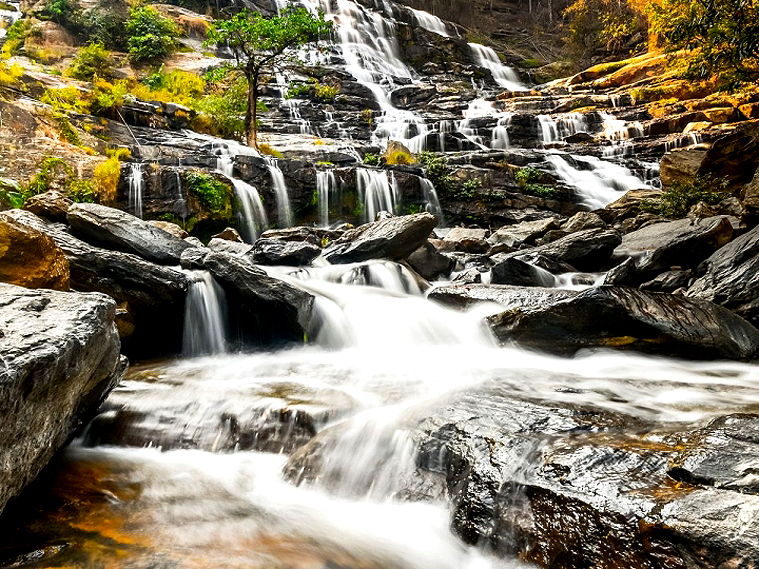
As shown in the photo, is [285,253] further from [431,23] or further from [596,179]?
[431,23]

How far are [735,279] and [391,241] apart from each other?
210 inches

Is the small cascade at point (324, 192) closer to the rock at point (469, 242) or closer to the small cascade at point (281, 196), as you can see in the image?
the small cascade at point (281, 196)

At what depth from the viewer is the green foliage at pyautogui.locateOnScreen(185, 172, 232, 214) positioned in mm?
11109

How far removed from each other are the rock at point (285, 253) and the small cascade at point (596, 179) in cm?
A: 1027

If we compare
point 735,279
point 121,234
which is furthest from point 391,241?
point 735,279

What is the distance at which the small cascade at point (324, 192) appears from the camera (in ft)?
43.9

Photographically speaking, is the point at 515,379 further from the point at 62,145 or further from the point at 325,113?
the point at 325,113

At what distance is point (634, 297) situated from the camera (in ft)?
16.8

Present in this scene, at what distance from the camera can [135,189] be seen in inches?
416

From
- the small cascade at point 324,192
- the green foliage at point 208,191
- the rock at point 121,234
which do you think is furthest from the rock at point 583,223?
the rock at point 121,234

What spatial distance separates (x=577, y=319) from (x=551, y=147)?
664 inches

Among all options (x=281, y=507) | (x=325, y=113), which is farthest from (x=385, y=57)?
(x=281, y=507)

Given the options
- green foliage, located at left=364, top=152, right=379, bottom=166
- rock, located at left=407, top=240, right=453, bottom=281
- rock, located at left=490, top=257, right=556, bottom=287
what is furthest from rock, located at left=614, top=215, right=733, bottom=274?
green foliage, located at left=364, top=152, right=379, bottom=166

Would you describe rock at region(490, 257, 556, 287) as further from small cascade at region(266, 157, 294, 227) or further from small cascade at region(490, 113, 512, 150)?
small cascade at region(490, 113, 512, 150)
